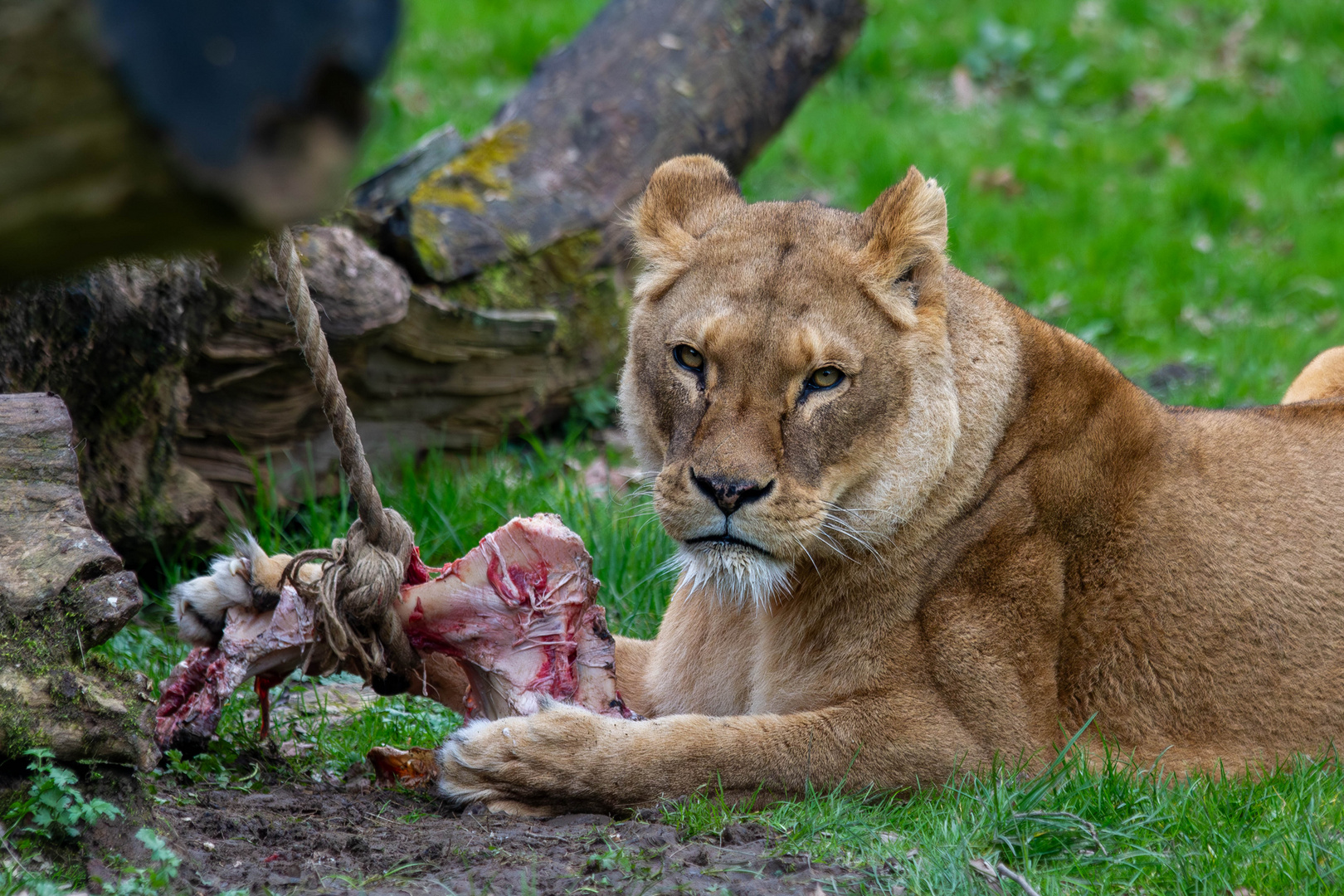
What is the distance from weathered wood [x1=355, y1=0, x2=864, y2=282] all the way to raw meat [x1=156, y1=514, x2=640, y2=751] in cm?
249

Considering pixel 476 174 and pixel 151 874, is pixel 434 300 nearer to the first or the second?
pixel 476 174

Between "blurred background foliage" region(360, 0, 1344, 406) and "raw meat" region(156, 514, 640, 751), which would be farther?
"blurred background foliage" region(360, 0, 1344, 406)

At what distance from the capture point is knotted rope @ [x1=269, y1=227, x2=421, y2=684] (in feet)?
10.6

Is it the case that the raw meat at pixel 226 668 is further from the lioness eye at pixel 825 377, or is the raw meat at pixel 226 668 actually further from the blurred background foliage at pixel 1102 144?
the blurred background foliage at pixel 1102 144

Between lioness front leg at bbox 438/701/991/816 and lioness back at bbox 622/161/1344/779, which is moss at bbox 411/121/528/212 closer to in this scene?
lioness back at bbox 622/161/1344/779

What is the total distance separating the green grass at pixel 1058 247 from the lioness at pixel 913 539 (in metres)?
0.21

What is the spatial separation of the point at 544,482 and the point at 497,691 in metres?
2.31

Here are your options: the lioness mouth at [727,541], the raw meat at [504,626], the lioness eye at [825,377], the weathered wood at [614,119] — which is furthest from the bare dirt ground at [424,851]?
the weathered wood at [614,119]

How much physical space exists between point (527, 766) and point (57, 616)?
47.3 inches

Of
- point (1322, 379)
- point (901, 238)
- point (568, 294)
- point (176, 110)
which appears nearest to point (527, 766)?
point (901, 238)

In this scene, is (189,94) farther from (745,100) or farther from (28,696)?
(745,100)

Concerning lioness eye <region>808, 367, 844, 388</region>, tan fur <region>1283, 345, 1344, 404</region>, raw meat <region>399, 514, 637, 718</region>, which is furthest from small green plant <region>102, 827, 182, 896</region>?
tan fur <region>1283, 345, 1344, 404</region>

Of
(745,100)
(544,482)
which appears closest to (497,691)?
(544,482)

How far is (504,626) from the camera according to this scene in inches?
144
